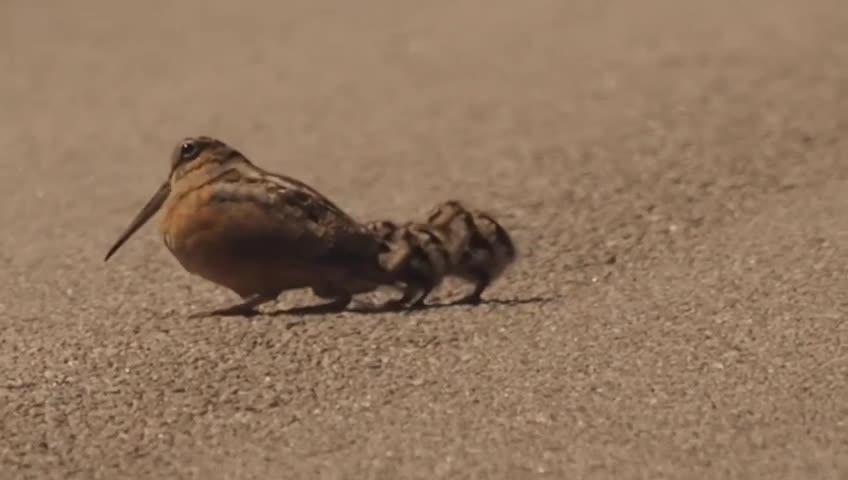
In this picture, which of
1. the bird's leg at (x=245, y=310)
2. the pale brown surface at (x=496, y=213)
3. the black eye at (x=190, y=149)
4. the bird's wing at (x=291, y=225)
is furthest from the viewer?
the black eye at (x=190, y=149)

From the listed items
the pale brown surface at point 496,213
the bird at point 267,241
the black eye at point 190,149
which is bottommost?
the pale brown surface at point 496,213

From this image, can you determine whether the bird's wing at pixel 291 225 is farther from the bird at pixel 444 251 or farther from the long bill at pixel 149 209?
the long bill at pixel 149 209

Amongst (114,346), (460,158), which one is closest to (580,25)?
(460,158)

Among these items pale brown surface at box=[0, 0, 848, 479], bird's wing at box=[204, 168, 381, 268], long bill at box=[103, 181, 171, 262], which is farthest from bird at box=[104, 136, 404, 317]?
long bill at box=[103, 181, 171, 262]

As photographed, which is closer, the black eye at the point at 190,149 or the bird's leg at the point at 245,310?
the bird's leg at the point at 245,310

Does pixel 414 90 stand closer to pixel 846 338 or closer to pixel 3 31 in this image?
pixel 3 31

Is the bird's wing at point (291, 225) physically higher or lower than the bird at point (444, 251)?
higher

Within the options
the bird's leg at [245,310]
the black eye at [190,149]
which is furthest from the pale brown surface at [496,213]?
the black eye at [190,149]

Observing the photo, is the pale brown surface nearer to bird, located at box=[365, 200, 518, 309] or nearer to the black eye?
bird, located at box=[365, 200, 518, 309]
